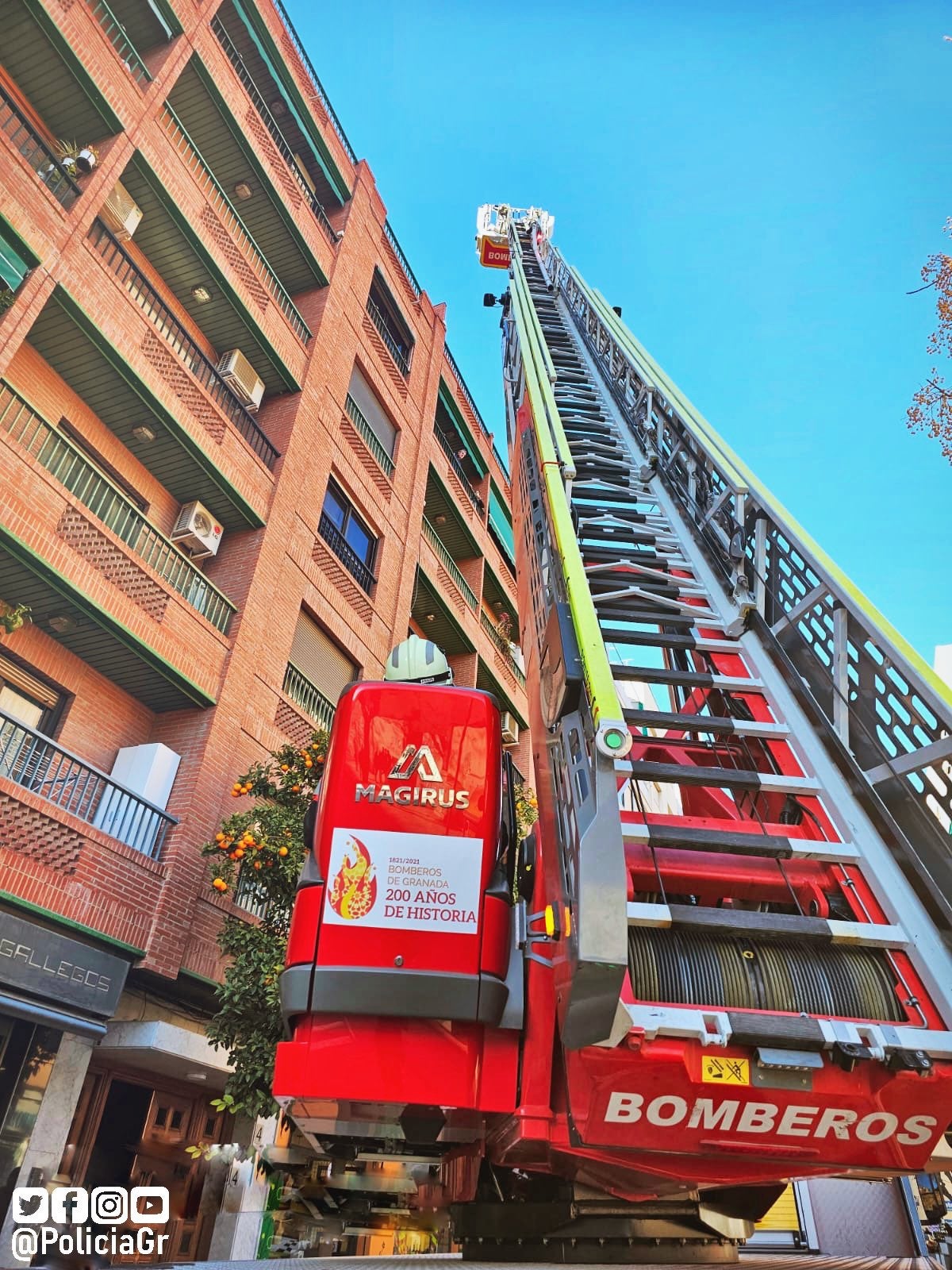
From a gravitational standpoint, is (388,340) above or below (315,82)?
below

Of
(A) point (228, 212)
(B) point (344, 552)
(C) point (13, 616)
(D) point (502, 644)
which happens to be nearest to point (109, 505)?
(C) point (13, 616)

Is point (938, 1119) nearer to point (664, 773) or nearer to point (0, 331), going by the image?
point (664, 773)

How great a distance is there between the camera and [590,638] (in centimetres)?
307

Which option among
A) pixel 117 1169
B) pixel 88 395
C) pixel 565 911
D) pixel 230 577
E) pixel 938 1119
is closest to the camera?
pixel 938 1119

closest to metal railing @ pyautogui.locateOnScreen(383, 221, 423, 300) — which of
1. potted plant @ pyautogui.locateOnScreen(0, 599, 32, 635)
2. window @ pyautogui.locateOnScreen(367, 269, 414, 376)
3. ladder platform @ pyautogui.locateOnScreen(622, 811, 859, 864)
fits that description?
A: window @ pyautogui.locateOnScreen(367, 269, 414, 376)

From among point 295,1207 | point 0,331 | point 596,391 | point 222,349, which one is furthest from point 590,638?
point 222,349

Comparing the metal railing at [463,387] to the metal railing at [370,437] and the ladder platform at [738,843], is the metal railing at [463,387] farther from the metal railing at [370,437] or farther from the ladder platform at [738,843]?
the ladder platform at [738,843]

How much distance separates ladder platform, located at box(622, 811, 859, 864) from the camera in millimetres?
3049

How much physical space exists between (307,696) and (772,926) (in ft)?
39.1

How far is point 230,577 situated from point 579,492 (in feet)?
25.7

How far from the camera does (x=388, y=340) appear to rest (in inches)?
815

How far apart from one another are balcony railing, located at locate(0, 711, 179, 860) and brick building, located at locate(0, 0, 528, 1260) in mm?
40

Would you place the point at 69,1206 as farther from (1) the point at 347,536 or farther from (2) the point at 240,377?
(2) the point at 240,377

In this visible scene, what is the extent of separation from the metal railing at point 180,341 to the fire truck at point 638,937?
9.95 m
